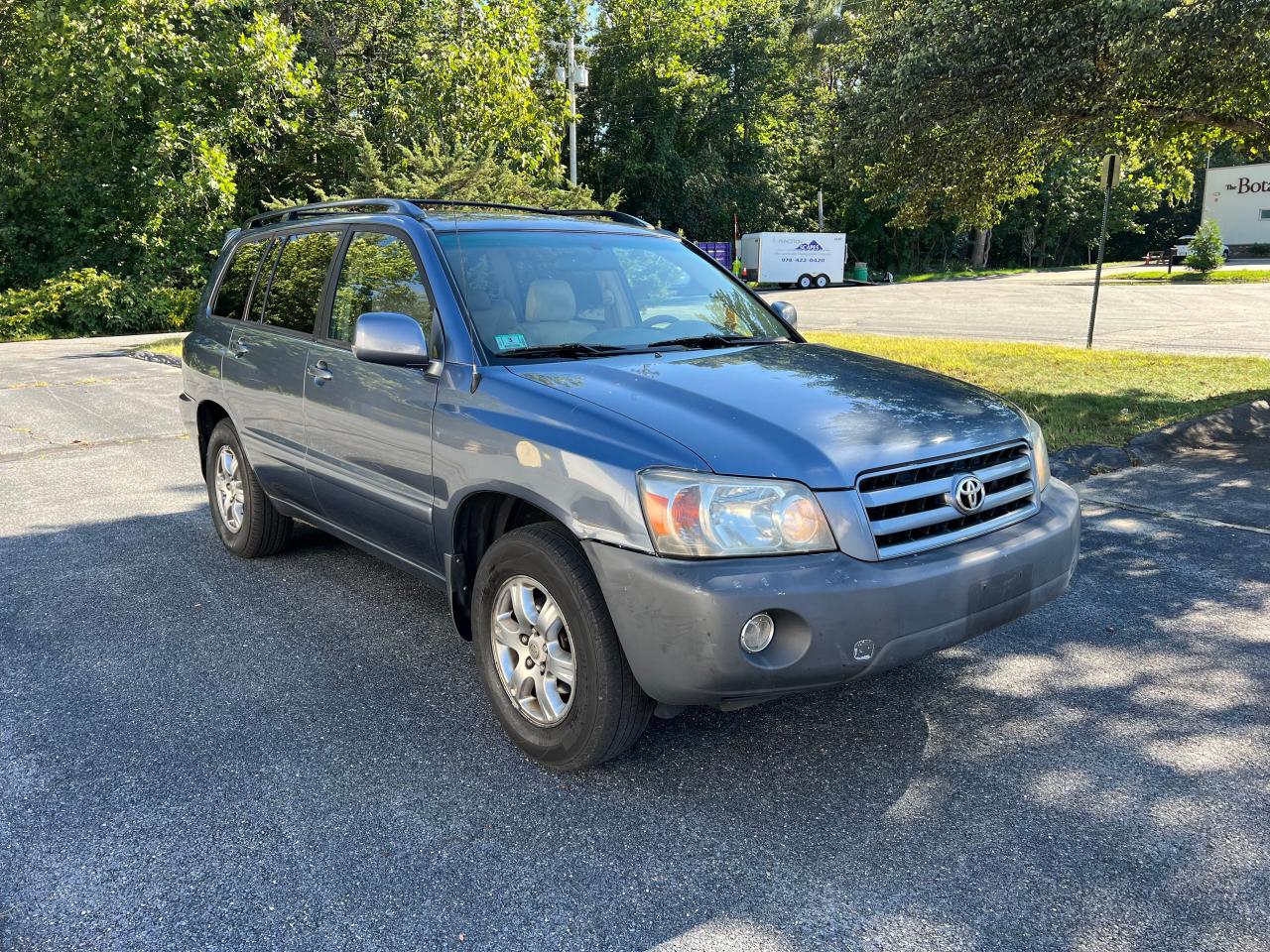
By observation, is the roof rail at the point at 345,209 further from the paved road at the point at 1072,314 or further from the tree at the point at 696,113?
the tree at the point at 696,113

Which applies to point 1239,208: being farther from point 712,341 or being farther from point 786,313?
point 712,341

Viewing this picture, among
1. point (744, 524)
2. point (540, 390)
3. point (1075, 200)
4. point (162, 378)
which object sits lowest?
point (162, 378)

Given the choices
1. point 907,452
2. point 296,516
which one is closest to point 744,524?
point 907,452

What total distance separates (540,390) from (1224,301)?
28.0 metres

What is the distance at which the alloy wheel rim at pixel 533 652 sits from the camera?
3221mm

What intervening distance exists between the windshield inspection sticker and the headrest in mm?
130

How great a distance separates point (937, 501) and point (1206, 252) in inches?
1683

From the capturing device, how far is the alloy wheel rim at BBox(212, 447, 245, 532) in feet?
18.3

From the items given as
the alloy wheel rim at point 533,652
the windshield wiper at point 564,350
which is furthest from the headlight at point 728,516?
the windshield wiper at point 564,350

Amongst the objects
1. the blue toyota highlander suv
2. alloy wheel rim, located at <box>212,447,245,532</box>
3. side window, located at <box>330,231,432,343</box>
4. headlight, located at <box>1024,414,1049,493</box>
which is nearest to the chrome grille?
the blue toyota highlander suv

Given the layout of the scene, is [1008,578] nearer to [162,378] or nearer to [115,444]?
[115,444]

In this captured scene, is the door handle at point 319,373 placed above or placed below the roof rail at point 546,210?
below

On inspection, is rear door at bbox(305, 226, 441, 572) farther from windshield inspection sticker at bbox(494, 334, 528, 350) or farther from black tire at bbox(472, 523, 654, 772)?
black tire at bbox(472, 523, 654, 772)

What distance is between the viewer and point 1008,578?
320cm
